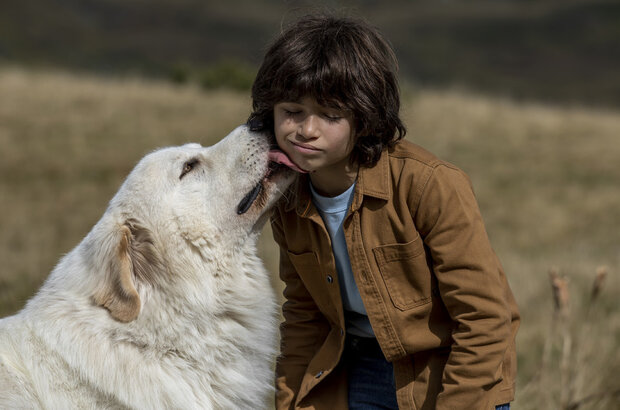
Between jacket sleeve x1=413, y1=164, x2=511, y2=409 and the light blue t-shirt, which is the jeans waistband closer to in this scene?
the light blue t-shirt

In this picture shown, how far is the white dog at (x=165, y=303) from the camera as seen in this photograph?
2.50 m

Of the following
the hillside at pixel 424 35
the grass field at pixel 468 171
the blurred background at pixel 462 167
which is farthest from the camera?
the hillside at pixel 424 35

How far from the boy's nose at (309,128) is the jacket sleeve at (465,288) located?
0.47 meters

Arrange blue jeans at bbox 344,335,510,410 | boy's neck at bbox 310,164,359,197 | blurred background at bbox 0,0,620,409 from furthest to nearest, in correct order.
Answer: blurred background at bbox 0,0,620,409
blue jeans at bbox 344,335,510,410
boy's neck at bbox 310,164,359,197

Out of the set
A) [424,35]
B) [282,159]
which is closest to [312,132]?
[282,159]

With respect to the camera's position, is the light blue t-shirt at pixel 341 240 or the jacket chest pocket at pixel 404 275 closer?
the jacket chest pocket at pixel 404 275

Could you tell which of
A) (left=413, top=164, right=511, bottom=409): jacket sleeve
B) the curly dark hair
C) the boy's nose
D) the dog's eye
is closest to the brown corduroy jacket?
(left=413, top=164, right=511, bottom=409): jacket sleeve

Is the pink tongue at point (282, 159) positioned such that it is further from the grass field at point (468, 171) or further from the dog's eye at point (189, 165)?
the grass field at point (468, 171)

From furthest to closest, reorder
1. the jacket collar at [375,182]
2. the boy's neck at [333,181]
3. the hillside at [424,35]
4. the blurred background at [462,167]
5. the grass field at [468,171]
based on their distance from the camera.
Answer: the hillside at [424,35], the grass field at [468,171], the blurred background at [462,167], the boy's neck at [333,181], the jacket collar at [375,182]

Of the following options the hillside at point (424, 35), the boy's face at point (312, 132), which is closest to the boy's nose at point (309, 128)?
the boy's face at point (312, 132)

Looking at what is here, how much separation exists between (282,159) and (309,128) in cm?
21

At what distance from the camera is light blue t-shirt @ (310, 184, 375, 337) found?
9.17 ft

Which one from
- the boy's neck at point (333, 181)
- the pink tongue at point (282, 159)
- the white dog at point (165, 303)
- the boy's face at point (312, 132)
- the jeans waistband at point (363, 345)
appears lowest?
the jeans waistband at point (363, 345)

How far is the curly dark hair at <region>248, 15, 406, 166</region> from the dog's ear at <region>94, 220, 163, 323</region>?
792 millimetres
